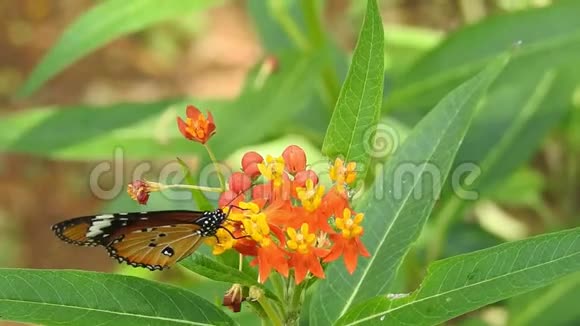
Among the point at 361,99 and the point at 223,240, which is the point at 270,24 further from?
the point at 223,240

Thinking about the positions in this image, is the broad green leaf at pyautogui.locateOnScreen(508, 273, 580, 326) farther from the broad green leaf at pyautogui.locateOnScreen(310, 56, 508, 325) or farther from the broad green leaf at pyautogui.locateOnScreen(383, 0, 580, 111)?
the broad green leaf at pyautogui.locateOnScreen(310, 56, 508, 325)

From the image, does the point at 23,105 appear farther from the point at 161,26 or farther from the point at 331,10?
the point at 331,10

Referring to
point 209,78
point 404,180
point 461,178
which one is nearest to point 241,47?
point 209,78

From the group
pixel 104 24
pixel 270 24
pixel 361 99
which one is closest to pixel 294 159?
pixel 361 99

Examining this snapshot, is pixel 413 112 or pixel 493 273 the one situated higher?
pixel 413 112

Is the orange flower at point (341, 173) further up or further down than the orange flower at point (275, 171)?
further down

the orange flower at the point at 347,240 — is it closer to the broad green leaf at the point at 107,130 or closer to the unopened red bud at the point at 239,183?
the unopened red bud at the point at 239,183

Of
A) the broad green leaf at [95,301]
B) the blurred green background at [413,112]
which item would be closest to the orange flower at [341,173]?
the broad green leaf at [95,301]

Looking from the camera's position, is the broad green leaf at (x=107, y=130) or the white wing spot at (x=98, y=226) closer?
the white wing spot at (x=98, y=226)
